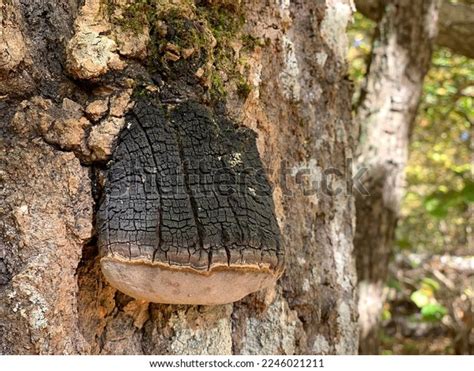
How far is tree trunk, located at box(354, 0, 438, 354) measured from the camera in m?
2.40

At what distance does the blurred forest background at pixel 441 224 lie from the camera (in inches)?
138

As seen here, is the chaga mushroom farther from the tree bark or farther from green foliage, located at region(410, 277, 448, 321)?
green foliage, located at region(410, 277, 448, 321)

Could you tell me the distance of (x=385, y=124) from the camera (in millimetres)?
Result: 2408

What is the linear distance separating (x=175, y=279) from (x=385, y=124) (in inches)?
71.4

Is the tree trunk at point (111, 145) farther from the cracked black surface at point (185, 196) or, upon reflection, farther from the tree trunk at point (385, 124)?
the tree trunk at point (385, 124)

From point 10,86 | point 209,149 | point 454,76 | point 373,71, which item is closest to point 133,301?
point 209,149

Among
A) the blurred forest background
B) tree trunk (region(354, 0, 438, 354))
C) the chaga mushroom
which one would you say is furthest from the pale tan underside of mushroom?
the blurred forest background

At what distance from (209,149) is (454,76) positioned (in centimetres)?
365

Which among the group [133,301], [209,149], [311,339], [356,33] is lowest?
[311,339]

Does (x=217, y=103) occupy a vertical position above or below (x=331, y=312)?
above

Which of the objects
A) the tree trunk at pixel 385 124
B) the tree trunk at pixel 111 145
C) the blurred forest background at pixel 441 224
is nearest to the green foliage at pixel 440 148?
the blurred forest background at pixel 441 224

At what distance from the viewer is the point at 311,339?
42.7 inches

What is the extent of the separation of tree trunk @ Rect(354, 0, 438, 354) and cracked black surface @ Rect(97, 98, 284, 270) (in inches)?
63.6

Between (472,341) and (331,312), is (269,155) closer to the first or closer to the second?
(331,312)
